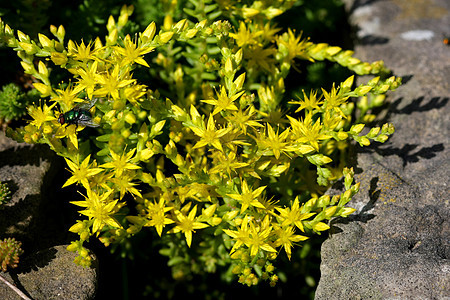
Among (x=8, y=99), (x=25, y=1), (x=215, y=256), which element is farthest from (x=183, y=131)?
(x=25, y=1)

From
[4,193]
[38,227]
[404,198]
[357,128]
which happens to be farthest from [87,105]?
[404,198]

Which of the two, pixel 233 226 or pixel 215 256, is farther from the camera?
pixel 215 256

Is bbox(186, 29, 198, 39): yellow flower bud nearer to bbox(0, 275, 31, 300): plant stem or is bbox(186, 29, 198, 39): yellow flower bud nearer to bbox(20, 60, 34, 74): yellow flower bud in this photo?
bbox(20, 60, 34, 74): yellow flower bud

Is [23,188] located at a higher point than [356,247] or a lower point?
higher

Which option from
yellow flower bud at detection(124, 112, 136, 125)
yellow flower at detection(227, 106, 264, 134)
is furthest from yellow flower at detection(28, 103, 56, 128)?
yellow flower at detection(227, 106, 264, 134)

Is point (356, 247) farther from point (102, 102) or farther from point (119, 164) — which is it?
point (102, 102)

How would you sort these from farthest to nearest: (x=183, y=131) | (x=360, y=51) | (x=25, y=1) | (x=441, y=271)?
(x=360, y=51), (x=25, y=1), (x=183, y=131), (x=441, y=271)

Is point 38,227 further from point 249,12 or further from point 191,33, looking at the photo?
point 249,12
